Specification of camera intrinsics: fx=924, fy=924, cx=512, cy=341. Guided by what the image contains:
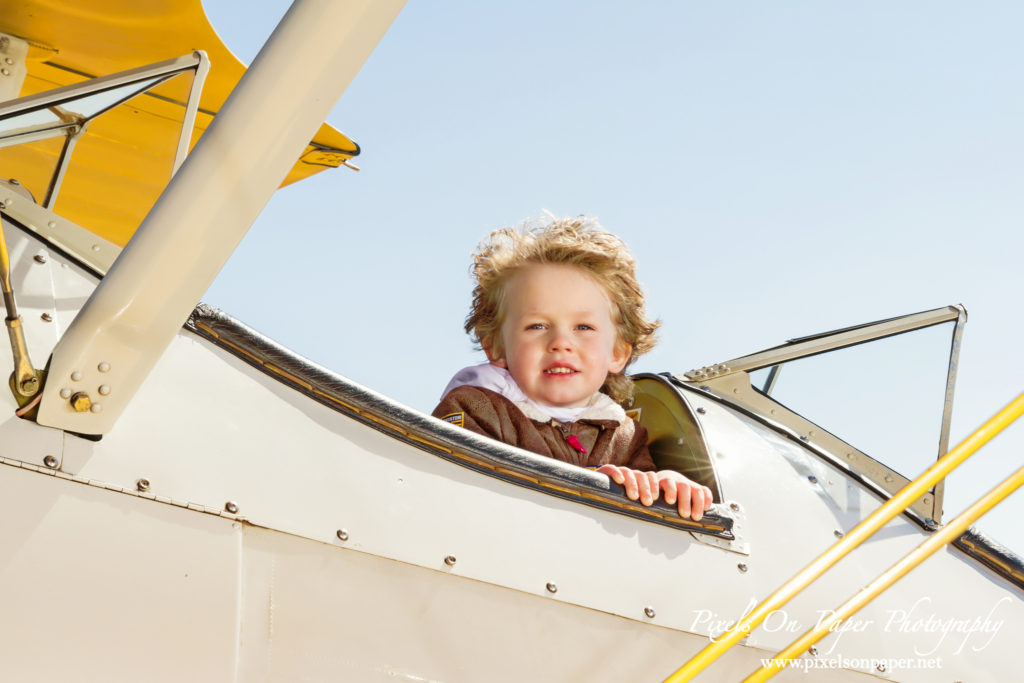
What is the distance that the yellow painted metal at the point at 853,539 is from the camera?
5.07 ft

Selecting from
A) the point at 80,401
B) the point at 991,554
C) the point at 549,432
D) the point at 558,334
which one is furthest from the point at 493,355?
the point at 80,401

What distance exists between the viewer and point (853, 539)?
66.6 inches

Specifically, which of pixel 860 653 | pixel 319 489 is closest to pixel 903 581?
pixel 860 653

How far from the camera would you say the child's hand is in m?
1.92

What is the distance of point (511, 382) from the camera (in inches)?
106

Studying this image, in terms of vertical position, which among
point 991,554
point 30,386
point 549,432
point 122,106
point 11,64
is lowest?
point 30,386

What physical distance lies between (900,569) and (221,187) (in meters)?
1.40

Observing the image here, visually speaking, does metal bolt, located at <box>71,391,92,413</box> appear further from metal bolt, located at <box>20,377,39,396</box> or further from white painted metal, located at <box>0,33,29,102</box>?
white painted metal, located at <box>0,33,29,102</box>

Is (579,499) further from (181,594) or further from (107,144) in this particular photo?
(107,144)

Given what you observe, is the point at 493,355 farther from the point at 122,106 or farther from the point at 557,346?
the point at 122,106

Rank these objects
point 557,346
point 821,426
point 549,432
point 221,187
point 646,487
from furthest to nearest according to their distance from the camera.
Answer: point 557,346, point 549,432, point 821,426, point 646,487, point 221,187

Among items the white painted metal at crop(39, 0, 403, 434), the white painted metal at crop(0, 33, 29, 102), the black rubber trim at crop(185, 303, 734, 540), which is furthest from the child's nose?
the white painted metal at crop(0, 33, 29, 102)

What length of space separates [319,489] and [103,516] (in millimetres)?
330

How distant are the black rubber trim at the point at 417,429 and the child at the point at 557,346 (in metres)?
0.45
